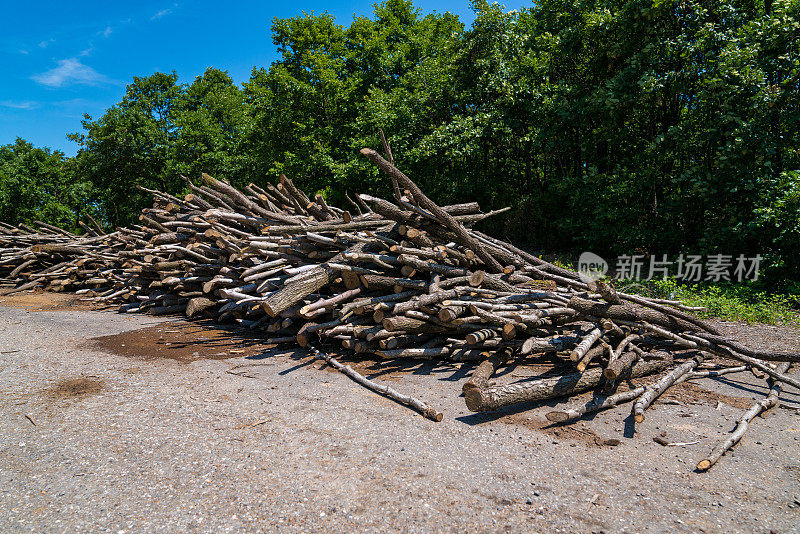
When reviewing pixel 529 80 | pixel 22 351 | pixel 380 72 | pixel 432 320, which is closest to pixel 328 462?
pixel 432 320

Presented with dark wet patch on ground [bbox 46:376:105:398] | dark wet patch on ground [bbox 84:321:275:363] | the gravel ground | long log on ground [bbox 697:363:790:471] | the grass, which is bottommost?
dark wet patch on ground [bbox 84:321:275:363]

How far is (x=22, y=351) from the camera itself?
18.6 ft

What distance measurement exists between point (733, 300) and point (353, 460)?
8590 mm

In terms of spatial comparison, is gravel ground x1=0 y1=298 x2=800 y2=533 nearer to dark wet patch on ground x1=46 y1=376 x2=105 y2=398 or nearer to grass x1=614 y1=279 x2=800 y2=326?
dark wet patch on ground x1=46 y1=376 x2=105 y2=398

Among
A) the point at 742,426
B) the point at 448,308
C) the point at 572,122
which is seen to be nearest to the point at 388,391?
the point at 448,308

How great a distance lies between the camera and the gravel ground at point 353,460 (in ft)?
7.95

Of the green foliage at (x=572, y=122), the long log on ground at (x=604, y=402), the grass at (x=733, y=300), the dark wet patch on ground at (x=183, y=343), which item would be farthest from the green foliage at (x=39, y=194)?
the long log on ground at (x=604, y=402)

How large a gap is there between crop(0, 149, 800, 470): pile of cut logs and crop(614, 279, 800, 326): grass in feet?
6.53

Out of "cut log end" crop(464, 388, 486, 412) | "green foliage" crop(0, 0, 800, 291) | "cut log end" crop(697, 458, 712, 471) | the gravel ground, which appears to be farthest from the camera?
"green foliage" crop(0, 0, 800, 291)

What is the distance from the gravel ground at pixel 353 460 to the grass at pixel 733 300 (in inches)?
147

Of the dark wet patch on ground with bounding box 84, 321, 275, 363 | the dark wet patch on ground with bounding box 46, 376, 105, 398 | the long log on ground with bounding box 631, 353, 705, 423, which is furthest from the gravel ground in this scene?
the dark wet patch on ground with bounding box 84, 321, 275, 363

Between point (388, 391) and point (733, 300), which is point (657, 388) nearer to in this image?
point (388, 391)

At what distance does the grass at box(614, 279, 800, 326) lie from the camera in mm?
7426

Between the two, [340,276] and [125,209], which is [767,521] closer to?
[340,276]
